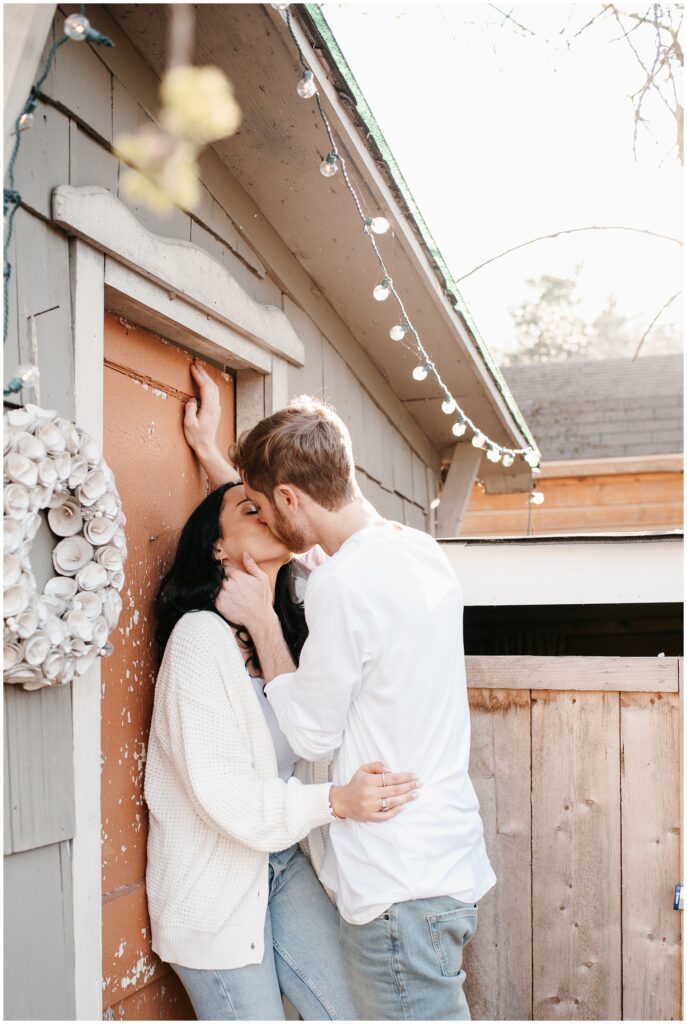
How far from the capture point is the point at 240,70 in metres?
2.43

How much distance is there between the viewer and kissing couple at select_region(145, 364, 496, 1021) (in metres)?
2.02

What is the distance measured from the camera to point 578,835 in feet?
9.05

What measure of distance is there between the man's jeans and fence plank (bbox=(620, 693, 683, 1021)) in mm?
856

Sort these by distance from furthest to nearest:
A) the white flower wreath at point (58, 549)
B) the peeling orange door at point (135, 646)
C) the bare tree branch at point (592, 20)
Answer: the bare tree branch at point (592, 20) → the peeling orange door at point (135, 646) → the white flower wreath at point (58, 549)

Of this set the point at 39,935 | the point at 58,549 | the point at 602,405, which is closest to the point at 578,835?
the point at 39,935

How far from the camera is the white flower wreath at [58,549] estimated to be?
1650 mm

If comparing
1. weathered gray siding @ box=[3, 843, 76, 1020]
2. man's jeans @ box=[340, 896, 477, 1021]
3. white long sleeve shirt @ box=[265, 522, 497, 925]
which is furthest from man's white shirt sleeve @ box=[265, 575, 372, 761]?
weathered gray siding @ box=[3, 843, 76, 1020]

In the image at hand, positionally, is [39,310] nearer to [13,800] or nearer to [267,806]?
[13,800]

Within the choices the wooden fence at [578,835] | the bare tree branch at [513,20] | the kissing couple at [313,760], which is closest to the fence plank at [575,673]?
the wooden fence at [578,835]

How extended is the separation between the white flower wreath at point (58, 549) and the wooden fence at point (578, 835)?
1.34 metres

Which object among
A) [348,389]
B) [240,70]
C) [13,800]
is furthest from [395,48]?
[13,800]

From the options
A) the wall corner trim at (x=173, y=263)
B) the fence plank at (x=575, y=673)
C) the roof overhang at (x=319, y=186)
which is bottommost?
the fence plank at (x=575, y=673)

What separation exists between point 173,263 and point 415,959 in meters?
1.73

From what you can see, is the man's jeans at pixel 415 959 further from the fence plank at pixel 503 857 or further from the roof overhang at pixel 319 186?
the roof overhang at pixel 319 186
